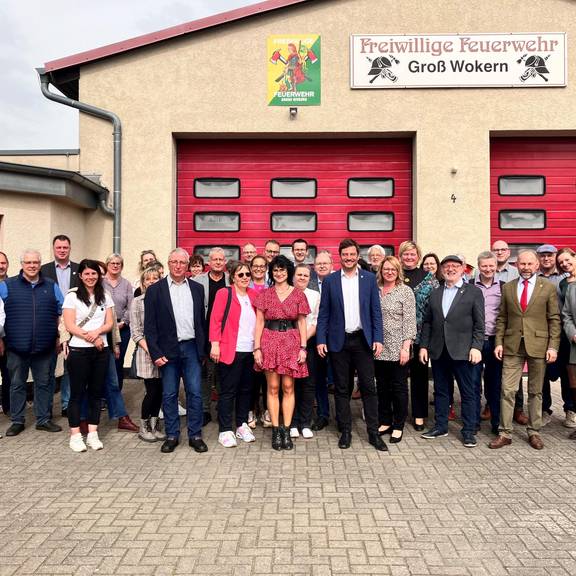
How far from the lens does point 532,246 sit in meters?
9.18

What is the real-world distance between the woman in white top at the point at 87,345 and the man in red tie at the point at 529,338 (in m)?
3.90

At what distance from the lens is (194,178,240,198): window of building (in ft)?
30.6

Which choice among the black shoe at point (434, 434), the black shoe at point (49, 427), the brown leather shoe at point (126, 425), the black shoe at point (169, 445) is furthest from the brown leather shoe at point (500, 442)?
the black shoe at point (49, 427)

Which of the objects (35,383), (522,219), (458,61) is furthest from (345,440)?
(458,61)

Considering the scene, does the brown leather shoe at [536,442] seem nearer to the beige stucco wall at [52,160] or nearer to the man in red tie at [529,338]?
the man in red tie at [529,338]

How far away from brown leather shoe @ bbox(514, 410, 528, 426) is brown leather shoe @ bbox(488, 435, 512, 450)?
805 millimetres

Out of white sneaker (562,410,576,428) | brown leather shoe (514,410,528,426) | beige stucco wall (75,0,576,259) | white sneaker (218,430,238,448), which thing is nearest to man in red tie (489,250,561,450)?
brown leather shoe (514,410,528,426)

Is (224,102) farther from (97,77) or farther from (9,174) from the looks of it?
(9,174)

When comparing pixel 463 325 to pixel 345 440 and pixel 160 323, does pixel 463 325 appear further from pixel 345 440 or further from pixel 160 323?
pixel 160 323

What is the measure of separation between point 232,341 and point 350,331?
1.16 metres

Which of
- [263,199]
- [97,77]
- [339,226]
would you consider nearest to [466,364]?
[339,226]

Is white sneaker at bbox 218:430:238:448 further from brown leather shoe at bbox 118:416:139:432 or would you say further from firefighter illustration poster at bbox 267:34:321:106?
firefighter illustration poster at bbox 267:34:321:106

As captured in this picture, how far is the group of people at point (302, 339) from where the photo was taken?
5.15 meters

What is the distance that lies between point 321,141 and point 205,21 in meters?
2.67
